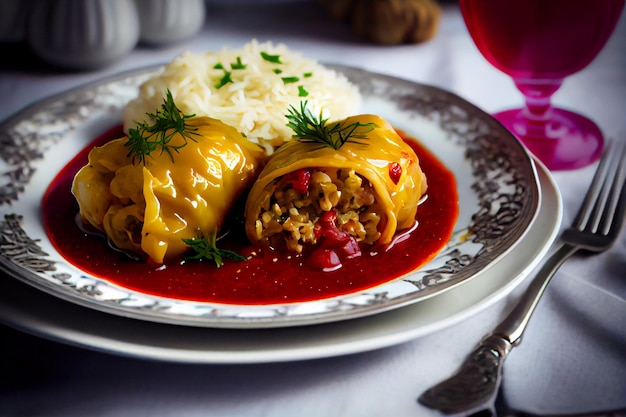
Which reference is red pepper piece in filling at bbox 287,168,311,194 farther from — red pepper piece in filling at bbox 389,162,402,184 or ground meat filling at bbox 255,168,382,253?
red pepper piece in filling at bbox 389,162,402,184

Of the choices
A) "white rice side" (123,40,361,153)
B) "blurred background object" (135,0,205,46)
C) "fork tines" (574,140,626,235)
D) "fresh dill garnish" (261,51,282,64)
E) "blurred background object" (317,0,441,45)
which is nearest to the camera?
"fork tines" (574,140,626,235)

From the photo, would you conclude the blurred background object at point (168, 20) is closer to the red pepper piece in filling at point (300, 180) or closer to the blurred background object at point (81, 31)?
the blurred background object at point (81, 31)

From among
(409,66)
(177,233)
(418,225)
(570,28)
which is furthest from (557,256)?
(409,66)

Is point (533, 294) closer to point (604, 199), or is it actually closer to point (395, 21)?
point (604, 199)

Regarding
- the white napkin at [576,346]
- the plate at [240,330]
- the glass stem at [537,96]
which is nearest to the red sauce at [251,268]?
the plate at [240,330]

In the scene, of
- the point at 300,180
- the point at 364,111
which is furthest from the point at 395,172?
the point at 364,111

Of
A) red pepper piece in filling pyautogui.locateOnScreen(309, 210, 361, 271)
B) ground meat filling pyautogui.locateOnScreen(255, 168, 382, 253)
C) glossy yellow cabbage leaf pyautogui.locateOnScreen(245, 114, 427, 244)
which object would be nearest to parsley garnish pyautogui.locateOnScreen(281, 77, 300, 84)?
glossy yellow cabbage leaf pyautogui.locateOnScreen(245, 114, 427, 244)
